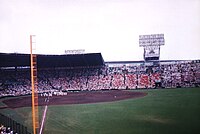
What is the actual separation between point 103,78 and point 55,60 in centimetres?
525

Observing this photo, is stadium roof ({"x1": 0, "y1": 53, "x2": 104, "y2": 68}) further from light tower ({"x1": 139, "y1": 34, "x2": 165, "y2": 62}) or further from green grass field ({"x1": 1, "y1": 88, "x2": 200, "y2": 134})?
green grass field ({"x1": 1, "y1": 88, "x2": 200, "y2": 134})

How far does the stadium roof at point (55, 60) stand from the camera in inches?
687

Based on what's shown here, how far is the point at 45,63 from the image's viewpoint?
2089 centimetres

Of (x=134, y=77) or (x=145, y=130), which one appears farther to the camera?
(x=134, y=77)

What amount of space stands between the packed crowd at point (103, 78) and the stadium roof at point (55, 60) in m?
0.78

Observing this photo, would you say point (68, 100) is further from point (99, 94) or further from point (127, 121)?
point (127, 121)

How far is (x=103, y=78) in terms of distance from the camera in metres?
24.1

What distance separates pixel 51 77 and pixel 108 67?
20.8ft

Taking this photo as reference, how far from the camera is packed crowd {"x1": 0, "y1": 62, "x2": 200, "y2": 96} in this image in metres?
19.4

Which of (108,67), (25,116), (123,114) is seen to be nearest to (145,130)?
(123,114)

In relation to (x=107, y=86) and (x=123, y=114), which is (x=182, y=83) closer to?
(x=107, y=86)

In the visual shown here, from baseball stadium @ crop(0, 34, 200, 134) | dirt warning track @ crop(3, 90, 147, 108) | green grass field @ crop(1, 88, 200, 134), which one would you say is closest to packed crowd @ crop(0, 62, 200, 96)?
baseball stadium @ crop(0, 34, 200, 134)

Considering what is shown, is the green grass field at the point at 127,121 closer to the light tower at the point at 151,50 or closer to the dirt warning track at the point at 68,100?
the dirt warning track at the point at 68,100

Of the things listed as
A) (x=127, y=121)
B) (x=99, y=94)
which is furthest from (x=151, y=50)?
(x=127, y=121)
